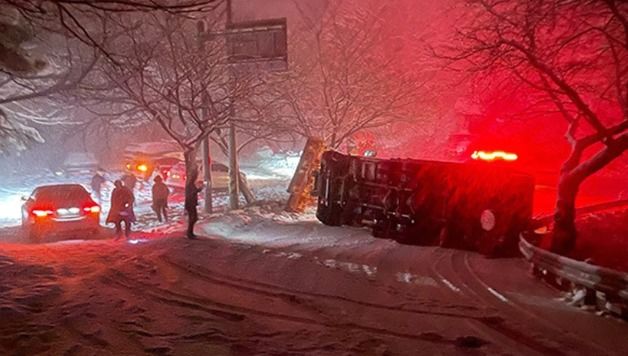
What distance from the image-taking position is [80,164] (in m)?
35.1

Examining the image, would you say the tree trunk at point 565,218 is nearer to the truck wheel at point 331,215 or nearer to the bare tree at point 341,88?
the truck wheel at point 331,215

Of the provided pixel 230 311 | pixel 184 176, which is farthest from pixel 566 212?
pixel 184 176

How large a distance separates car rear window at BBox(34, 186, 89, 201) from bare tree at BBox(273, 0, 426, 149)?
1055 cm

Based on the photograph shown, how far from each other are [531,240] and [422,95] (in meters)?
22.3

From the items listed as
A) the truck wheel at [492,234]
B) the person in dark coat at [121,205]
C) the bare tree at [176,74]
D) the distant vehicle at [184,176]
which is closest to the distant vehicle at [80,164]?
the distant vehicle at [184,176]

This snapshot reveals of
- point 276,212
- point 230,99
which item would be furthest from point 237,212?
point 230,99

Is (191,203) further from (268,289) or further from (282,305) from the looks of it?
(282,305)

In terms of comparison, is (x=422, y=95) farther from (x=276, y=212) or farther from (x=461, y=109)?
(x=276, y=212)

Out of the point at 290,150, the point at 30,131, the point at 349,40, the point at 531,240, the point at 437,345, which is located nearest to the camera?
the point at 437,345

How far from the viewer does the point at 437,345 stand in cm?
596

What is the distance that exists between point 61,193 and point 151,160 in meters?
14.5

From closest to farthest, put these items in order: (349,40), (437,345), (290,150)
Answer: (437,345) → (349,40) → (290,150)

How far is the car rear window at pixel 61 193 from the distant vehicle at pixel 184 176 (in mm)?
10949

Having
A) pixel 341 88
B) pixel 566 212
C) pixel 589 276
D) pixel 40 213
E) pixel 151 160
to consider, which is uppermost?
pixel 341 88
